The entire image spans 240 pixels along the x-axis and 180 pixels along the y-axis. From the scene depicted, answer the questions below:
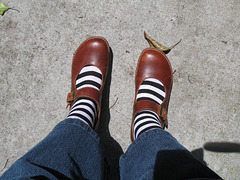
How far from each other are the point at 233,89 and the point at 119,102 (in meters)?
0.91

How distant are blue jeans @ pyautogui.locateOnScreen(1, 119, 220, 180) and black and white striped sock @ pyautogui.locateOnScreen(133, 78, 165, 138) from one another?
0.18 metres

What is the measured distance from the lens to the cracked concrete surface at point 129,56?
4.44 ft

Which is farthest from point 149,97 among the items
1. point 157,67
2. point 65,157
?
point 65,157

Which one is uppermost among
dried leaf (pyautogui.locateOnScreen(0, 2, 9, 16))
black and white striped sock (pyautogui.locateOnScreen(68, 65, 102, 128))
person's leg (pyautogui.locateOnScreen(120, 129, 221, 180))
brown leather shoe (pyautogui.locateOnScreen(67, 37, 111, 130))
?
dried leaf (pyautogui.locateOnScreen(0, 2, 9, 16))

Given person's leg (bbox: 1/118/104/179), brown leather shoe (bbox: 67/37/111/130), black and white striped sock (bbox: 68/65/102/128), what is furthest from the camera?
brown leather shoe (bbox: 67/37/111/130)

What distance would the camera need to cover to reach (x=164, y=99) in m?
1.36

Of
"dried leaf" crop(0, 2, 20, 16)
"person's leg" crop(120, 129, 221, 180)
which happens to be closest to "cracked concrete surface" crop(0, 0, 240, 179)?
"dried leaf" crop(0, 2, 20, 16)

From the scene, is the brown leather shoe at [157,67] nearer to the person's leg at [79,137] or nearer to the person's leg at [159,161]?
the person's leg at [79,137]

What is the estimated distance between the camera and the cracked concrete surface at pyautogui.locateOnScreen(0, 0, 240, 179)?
1.35 meters

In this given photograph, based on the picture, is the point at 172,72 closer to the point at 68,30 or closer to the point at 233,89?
the point at 233,89

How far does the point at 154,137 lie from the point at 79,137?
431 mm

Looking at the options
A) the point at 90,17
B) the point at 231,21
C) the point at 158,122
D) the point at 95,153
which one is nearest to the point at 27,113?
the point at 95,153

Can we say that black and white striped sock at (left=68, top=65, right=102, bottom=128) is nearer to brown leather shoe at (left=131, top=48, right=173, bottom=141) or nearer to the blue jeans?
the blue jeans

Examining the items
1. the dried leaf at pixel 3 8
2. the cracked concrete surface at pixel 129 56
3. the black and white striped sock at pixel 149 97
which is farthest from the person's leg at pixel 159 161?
the dried leaf at pixel 3 8
